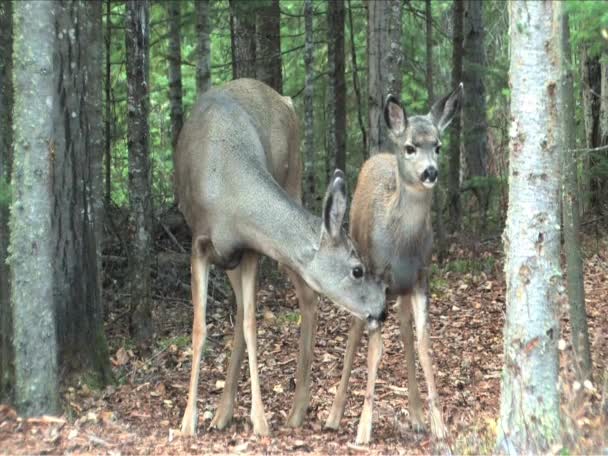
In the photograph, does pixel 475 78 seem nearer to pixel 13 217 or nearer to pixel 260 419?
pixel 260 419

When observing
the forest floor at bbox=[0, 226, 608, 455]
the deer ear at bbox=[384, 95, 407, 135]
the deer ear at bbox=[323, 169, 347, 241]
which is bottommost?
the forest floor at bbox=[0, 226, 608, 455]

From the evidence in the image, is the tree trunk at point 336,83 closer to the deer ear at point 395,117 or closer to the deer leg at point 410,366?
the deer ear at point 395,117

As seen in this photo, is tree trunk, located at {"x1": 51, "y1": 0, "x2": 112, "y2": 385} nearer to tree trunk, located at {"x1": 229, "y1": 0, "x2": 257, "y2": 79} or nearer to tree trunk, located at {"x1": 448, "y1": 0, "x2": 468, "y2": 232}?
tree trunk, located at {"x1": 229, "y1": 0, "x2": 257, "y2": 79}

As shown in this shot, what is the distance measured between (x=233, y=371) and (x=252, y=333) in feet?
1.56

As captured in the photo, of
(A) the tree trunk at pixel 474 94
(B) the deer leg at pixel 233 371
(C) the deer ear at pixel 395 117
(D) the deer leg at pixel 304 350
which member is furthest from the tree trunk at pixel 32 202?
(A) the tree trunk at pixel 474 94

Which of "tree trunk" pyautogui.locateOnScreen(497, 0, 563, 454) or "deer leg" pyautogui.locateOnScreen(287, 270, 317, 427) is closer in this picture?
"tree trunk" pyautogui.locateOnScreen(497, 0, 563, 454)

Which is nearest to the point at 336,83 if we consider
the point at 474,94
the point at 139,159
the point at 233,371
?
the point at 474,94

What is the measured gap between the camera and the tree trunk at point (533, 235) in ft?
18.0

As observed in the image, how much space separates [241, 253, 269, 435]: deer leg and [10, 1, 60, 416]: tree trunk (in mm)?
1731

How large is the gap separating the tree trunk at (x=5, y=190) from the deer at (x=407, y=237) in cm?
258

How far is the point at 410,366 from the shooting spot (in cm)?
767

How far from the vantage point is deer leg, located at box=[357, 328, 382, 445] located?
701cm

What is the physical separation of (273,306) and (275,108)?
13.4 ft

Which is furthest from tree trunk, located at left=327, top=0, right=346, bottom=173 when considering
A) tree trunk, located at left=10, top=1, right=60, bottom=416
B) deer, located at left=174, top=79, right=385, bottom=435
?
tree trunk, located at left=10, top=1, right=60, bottom=416
